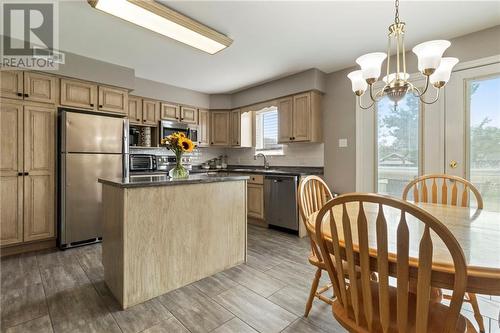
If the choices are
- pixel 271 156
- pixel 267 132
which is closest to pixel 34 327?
pixel 271 156

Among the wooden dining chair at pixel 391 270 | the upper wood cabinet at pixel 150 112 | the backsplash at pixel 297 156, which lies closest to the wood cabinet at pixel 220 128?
the backsplash at pixel 297 156

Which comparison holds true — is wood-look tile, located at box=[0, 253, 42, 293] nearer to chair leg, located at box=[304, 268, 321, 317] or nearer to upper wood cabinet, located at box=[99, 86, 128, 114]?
upper wood cabinet, located at box=[99, 86, 128, 114]

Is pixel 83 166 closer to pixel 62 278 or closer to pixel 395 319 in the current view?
pixel 62 278

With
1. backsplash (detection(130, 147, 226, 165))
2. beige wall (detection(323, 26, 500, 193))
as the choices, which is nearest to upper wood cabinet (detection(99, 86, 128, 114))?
backsplash (detection(130, 147, 226, 165))

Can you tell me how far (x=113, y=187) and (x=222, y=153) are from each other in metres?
3.66

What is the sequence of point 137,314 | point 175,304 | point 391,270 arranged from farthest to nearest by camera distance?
point 175,304
point 137,314
point 391,270

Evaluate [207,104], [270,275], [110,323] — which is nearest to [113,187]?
[110,323]

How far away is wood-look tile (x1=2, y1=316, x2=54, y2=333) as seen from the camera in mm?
1455

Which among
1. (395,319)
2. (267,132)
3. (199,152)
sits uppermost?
(267,132)

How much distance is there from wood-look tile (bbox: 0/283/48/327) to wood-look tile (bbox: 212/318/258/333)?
4.12 feet

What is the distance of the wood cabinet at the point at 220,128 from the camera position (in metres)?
4.88

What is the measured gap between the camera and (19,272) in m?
2.23

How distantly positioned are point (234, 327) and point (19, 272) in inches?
87.7

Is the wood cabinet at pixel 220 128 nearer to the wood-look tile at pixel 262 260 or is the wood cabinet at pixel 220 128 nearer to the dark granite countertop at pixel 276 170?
the dark granite countertop at pixel 276 170
